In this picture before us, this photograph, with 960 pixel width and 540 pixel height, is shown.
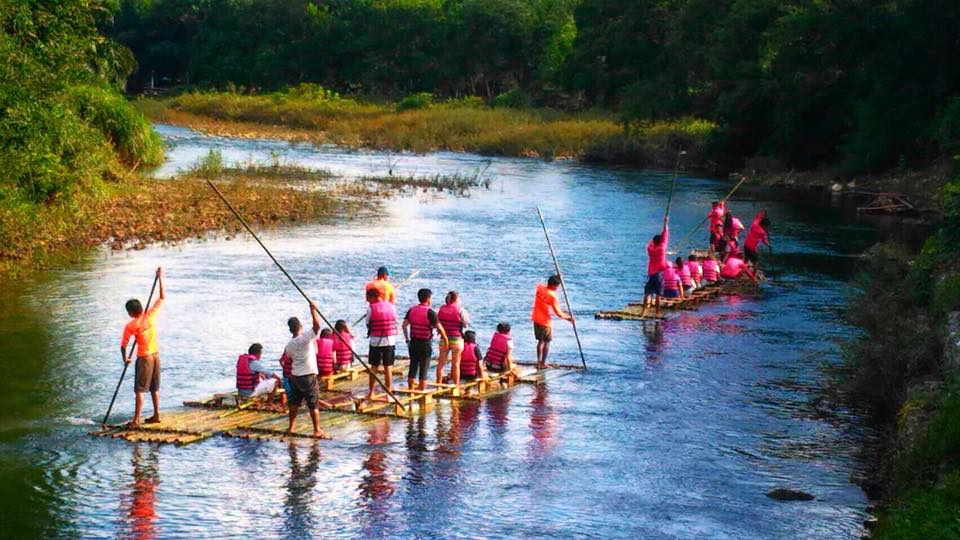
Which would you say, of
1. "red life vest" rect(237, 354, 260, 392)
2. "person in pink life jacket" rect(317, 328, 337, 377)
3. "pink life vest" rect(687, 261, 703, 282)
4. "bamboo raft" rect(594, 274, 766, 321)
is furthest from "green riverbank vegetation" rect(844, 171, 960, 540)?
"red life vest" rect(237, 354, 260, 392)

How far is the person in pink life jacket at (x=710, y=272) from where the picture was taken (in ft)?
105

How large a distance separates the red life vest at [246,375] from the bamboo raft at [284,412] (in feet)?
0.80

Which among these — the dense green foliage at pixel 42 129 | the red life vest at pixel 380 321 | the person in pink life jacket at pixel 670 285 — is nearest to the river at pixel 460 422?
the person in pink life jacket at pixel 670 285

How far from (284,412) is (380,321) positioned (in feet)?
5.99

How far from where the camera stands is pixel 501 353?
68.6ft

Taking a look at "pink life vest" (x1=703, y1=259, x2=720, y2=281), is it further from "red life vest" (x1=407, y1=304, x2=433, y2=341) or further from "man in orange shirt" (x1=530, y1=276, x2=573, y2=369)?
"red life vest" (x1=407, y1=304, x2=433, y2=341)

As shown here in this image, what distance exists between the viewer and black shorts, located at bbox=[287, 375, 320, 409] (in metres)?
17.0

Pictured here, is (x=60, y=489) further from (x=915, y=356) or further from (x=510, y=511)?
(x=915, y=356)

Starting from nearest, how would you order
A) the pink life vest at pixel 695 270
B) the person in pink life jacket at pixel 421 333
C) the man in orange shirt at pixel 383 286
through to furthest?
the person in pink life jacket at pixel 421 333, the man in orange shirt at pixel 383 286, the pink life vest at pixel 695 270

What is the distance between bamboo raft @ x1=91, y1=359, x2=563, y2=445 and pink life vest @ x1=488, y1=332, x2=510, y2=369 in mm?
298

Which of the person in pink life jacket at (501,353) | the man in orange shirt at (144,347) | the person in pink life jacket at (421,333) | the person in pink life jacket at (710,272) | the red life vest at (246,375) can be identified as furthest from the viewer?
the person in pink life jacket at (710,272)

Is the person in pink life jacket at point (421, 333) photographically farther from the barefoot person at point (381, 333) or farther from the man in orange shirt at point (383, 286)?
the man in orange shirt at point (383, 286)

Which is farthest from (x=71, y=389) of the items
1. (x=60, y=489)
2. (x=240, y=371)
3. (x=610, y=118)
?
(x=610, y=118)

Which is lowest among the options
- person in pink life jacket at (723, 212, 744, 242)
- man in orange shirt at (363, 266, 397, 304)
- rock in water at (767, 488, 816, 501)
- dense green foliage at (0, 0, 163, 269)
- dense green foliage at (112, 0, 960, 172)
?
rock in water at (767, 488, 816, 501)
